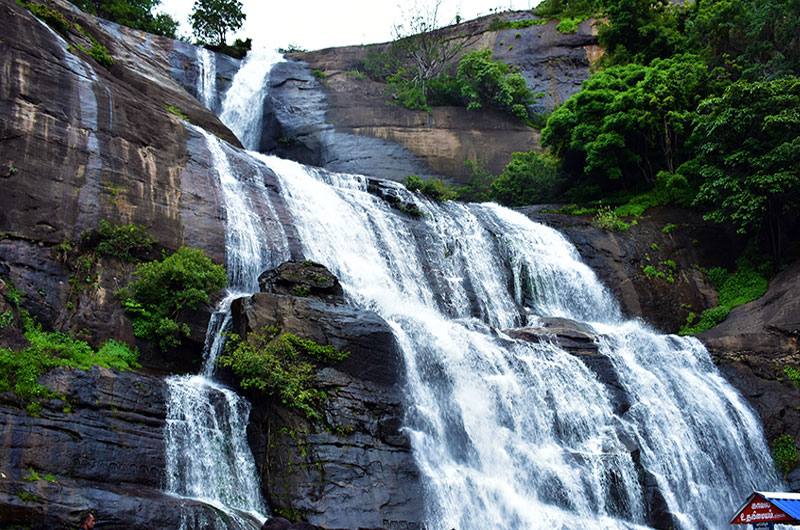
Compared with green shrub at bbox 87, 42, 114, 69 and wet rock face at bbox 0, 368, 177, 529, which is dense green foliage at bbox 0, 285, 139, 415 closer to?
wet rock face at bbox 0, 368, 177, 529

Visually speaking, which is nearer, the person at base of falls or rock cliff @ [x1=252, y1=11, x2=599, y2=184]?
the person at base of falls

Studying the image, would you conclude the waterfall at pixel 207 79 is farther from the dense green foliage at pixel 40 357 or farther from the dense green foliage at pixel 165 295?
the dense green foliage at pixel 40 357

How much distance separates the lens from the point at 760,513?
857 cm

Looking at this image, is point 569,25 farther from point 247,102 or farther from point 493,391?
point 493,391

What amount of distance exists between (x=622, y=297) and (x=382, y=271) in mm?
9666

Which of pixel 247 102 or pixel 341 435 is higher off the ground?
pixel 247 102

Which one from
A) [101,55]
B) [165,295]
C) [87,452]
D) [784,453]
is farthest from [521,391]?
[101,55]

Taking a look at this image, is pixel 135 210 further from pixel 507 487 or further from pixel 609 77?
pixel 609 77

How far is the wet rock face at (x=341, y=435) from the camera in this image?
10820 millimetres

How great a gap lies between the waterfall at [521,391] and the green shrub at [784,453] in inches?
20.6

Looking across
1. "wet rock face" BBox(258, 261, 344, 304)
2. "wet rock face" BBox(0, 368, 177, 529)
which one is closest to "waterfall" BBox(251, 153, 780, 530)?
"wet rock face" BBox(258, 261, 344, 304)

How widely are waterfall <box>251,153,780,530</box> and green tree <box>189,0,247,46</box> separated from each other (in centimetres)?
2033

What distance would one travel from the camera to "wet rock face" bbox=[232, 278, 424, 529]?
10.8 meters

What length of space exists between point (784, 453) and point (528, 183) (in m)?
16.4
